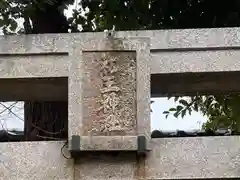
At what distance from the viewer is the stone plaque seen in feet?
7.93

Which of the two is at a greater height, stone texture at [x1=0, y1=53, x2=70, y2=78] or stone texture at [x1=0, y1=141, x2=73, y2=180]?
stone texture at [x1=0, y1=53, x2=70, y2=78]

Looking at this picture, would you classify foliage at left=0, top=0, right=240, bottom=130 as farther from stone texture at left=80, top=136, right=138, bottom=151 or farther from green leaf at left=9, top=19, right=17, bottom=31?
stone texture at left=80, top=136, right=138, bottom=151

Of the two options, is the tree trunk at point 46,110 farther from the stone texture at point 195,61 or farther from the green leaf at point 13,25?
the stone texture at point 195,61

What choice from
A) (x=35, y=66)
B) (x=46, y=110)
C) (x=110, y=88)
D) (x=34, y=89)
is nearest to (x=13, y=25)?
(x=46, y=110)

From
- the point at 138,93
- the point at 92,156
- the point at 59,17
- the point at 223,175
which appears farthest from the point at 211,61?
the point at 59,17

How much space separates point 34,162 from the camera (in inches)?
95.6

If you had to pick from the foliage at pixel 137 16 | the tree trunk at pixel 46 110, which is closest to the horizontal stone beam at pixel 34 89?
the tree trunk at pixel 46 110

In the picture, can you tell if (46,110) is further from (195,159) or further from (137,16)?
(195,159)

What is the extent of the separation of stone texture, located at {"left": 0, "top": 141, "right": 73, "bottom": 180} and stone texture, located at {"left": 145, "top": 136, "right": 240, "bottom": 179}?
0.41m

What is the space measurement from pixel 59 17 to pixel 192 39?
1375mm

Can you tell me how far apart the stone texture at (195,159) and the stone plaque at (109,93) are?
0.18 metres

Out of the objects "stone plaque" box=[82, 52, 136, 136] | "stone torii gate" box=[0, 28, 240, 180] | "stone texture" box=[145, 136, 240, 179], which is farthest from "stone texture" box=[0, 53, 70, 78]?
"stone texture" box=[145, 136, 240, 179]

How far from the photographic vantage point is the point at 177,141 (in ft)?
8.02

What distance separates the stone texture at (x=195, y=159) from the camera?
2.42m
